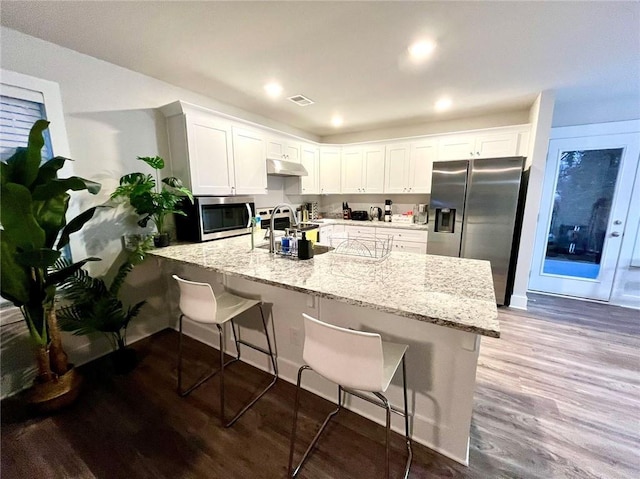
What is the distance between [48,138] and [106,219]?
0.70 m

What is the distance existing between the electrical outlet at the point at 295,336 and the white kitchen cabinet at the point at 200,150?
1.75 metres

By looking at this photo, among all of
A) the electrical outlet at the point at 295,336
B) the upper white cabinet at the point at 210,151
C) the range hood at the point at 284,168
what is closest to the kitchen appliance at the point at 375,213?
the range hood at the point at 284,168

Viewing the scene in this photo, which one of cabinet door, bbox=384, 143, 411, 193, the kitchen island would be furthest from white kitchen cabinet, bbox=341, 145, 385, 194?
the kitchen island

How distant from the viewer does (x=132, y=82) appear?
7.81ft

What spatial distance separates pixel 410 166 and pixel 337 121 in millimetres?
1343

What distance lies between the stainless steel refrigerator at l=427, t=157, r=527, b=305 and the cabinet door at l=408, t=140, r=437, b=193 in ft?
1.56

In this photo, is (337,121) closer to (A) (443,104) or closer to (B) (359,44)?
(A) (443,104)

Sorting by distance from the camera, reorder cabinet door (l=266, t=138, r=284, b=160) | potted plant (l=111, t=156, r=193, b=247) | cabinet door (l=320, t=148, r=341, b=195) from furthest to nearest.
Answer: cabinet door (l=320, t=148, r=341, b=195) → cabinet door (l=266, t=138, r=284, b=160) → potted plant (l=111, t=156, r=193, b=247)

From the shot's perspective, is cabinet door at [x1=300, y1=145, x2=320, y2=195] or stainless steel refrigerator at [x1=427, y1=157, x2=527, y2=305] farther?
cabinet door at [x1=300, y1=145, x2=320, y2=195]

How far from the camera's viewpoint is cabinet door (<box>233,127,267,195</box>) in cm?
301

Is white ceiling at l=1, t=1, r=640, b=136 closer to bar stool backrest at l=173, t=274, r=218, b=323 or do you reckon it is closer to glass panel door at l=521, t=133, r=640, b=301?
glass panel door at l=521, t=133, r=640, b=301

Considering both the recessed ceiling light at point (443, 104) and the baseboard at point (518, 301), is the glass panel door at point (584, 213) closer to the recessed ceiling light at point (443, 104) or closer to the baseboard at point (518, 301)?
the baseboard at point (518, 301)

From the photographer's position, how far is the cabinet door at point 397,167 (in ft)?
13.3

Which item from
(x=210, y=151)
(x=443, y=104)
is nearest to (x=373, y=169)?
(x=443, y=104)
